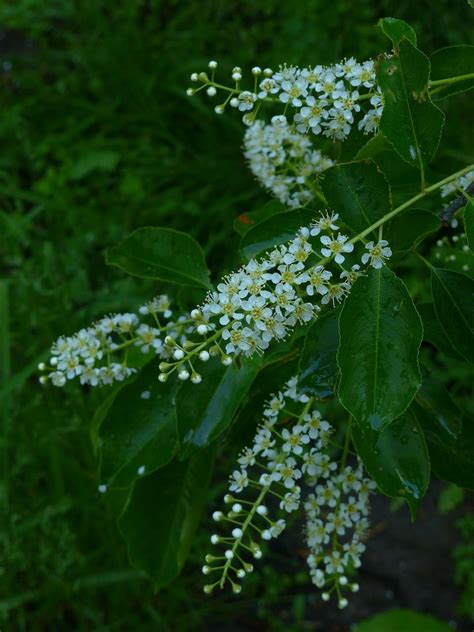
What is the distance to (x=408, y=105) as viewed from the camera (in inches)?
39.3

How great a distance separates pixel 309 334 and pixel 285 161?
0.44 meters

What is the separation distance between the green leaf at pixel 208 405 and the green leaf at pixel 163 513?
216 millimetres

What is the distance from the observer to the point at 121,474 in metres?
→ 1.19

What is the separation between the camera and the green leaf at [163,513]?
1.30 meters

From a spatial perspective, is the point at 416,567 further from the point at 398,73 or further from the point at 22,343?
the point at 398,73

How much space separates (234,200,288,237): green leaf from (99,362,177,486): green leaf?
305 mm

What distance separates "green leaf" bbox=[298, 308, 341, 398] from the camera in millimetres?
1015

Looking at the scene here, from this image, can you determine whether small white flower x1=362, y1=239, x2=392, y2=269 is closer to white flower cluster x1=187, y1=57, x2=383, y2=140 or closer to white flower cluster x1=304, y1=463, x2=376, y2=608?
white flower cluster x1=187, y1=57, x2=383, y2=140

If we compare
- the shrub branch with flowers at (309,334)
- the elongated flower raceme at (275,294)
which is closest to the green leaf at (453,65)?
the shrub branch with flowers at (309,334)

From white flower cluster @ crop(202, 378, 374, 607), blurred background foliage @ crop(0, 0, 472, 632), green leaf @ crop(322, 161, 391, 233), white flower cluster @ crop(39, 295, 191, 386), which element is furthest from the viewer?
blurred background foliage @ crop(0, 0, 472, 632)

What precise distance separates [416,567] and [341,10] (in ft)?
7.59

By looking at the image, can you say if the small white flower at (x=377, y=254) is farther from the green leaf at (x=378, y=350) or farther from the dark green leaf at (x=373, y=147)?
the dark green leaf at (x=373, y=147)

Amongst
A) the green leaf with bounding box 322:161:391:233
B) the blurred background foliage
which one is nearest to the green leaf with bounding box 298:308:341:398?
the green leaf with bounding box 322:161:391:233

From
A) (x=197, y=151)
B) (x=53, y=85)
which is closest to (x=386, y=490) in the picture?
(x=197, y=151)
